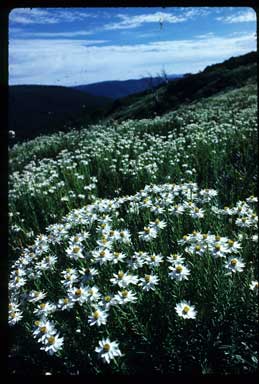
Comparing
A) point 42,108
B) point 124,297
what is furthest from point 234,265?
point 42,108

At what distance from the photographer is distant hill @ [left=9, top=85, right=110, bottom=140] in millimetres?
24688

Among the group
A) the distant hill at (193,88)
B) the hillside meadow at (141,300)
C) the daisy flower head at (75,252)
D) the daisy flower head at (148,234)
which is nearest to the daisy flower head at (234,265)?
the hillside meadow at (141,300)

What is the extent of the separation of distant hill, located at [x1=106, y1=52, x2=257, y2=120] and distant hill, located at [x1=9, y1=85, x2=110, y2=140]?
306 centimetres

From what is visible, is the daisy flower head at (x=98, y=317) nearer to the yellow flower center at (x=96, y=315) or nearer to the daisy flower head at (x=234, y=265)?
the yellow flower center at (x=96, y=315)

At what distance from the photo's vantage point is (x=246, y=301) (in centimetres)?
267

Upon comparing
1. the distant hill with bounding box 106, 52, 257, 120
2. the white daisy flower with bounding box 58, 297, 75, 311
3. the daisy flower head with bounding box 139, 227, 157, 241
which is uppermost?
the distant hill with bounding box 106, 52, 257, 120

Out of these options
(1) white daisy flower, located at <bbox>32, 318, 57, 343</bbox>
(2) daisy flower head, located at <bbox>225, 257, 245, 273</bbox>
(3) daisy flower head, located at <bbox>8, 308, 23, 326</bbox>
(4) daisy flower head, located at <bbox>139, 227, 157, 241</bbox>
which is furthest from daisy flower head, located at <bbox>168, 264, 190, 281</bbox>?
(3) daisy flower head, located at <bbox>8, 308, 23, 326</bbox>

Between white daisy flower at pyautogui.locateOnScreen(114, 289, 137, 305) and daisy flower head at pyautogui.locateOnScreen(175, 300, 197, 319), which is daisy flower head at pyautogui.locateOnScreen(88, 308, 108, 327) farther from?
daisy flower head at pyautogui.locateOnScreen(175, 300, 197, 319)

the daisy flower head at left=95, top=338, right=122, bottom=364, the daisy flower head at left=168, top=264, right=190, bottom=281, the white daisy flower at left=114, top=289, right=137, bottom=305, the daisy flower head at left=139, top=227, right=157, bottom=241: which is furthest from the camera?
the daisy flower head at left=139, top=227, right=157, bottom=241

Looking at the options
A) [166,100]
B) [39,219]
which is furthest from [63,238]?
[166,100]

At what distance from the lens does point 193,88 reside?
23703 mm

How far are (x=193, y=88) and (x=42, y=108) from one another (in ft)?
60.1

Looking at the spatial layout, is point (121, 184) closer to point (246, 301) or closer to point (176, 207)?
point (176, 207)

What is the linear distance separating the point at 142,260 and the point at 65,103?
3751 centimetres
